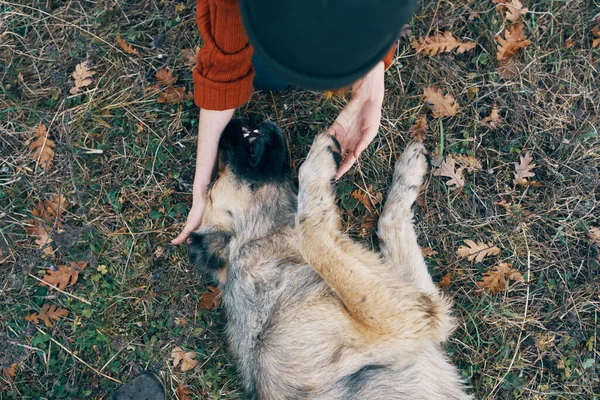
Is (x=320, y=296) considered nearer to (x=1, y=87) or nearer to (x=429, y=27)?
(x=429, y=27)

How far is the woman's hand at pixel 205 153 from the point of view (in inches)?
132

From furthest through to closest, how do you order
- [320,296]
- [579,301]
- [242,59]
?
[579,301]
[320,296]
[242,59]

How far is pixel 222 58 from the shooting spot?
8.82 ft

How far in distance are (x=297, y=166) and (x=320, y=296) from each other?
4.30ft

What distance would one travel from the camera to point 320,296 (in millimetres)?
3316

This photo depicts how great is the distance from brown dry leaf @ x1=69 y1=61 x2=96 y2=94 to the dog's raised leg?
2286 millimetres

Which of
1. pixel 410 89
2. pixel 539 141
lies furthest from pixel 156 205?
pixel 539 141

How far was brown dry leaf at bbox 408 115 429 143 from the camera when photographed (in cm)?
403

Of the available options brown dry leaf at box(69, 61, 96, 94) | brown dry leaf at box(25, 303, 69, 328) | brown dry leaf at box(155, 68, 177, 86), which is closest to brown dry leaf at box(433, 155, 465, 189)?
brown dry leaf at box(155, 68, 177, 86)

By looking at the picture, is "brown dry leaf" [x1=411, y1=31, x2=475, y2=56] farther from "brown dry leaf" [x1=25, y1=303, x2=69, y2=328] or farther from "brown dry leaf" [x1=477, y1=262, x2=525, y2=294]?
"brown dry leaf" [x1=25, y1=303, x2=69, y2=328]

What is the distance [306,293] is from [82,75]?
2.91 meters

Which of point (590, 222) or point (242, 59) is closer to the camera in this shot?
point (242, 59)

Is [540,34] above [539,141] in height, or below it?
above

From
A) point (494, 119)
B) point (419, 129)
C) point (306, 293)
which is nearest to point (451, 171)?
point (419, 129)
